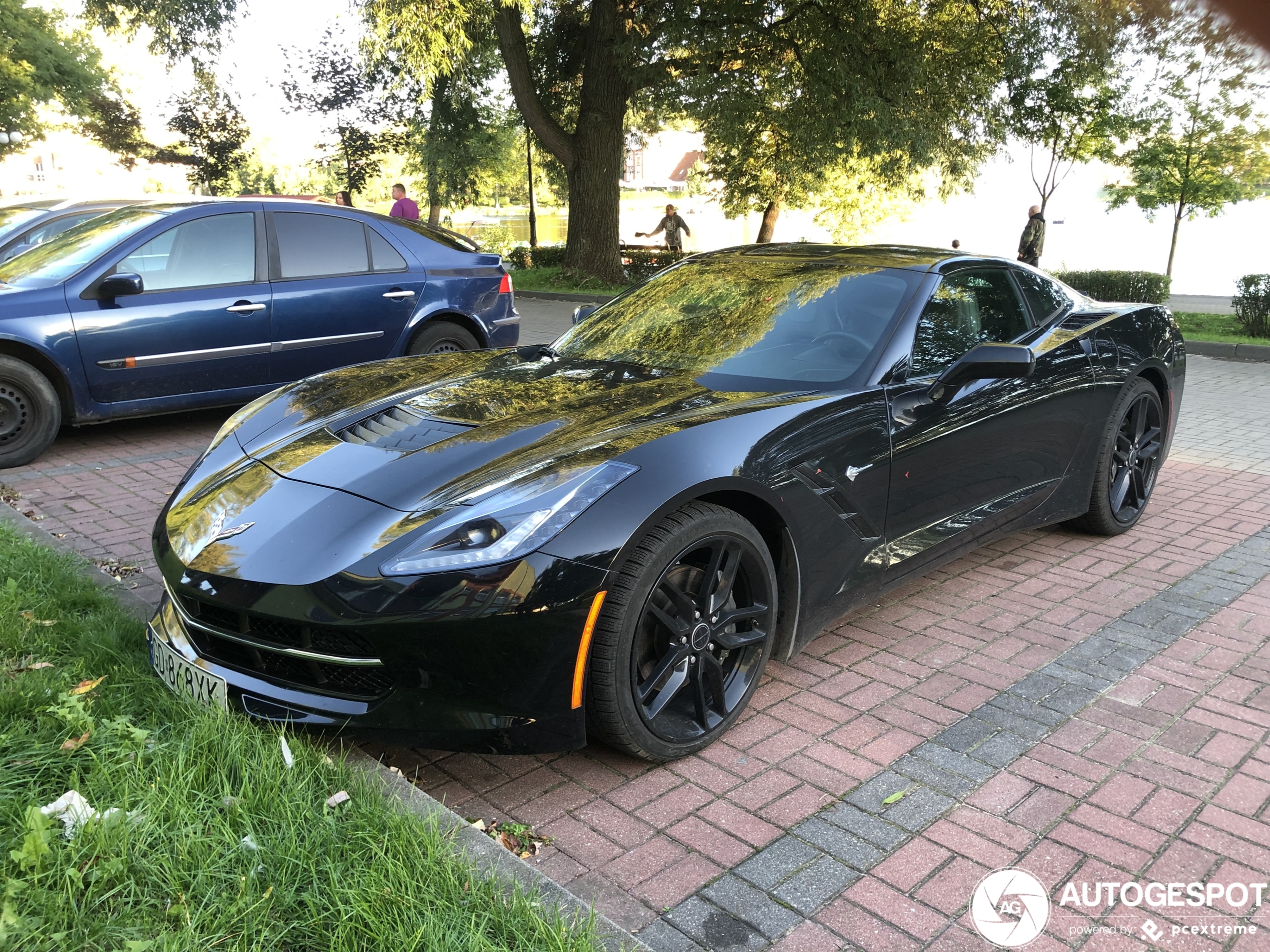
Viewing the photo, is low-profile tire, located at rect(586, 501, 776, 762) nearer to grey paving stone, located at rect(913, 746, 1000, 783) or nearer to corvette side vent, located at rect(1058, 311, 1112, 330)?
grey paving stone, located at rect(913, 746, 1000, 783)

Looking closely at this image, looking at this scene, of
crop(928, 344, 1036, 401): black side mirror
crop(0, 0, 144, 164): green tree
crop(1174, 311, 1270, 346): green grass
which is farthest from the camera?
crop(0, 0, 144, 164): green tree

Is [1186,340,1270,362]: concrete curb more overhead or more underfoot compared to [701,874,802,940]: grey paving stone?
more underfoot

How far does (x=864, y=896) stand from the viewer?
2.45 m

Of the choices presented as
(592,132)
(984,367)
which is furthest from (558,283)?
(984,367)

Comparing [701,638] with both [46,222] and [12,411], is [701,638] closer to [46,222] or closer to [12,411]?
[12,411]

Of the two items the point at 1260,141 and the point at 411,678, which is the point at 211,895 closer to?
the point at 411,678

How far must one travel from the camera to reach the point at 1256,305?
40.9 feet

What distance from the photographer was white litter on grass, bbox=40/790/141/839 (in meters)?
2.35

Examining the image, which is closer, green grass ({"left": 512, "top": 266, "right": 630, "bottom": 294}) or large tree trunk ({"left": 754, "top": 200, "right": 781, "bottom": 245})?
green grass ({"left": 512, "top": 266, "right": 630, "bottom": 294})

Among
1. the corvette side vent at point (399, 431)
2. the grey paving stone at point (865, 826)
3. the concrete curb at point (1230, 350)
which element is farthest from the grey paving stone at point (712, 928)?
the concrete curb at point (1230, 350)

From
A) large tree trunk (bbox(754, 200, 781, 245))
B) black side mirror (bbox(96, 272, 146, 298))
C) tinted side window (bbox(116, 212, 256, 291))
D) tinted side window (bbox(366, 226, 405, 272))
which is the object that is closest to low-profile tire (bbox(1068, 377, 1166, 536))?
tinted side window (bbox(366, 226, 405, 272))

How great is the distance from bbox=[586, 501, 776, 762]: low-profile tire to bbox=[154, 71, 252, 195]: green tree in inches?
1272

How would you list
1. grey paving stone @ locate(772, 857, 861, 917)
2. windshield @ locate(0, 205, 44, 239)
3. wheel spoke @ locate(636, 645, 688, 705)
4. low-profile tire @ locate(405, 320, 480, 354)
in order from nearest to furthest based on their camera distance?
grey paving stone @ locate(772, 857, 861, 917) < wheel spoke @ locate(636, 645, 688, 705) < low-profile tire @ locate(405, 320, 480, 354) < windshield @ locate(0, 205, 44, 239)

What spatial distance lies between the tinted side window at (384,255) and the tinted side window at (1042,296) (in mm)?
4541
